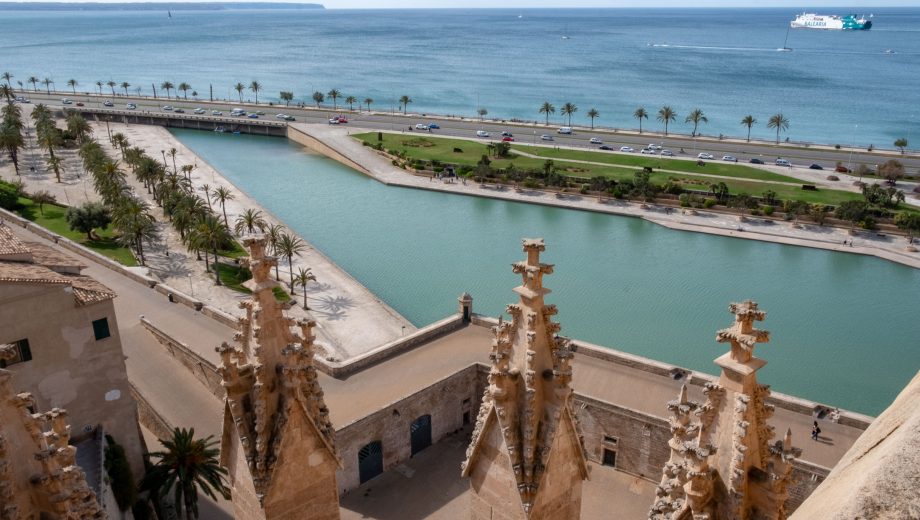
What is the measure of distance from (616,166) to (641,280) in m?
35.7

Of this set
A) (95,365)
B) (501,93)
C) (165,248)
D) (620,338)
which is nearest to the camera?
(95,365)

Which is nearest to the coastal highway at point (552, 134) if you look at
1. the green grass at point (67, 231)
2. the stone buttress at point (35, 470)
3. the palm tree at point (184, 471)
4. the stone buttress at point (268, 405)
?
the green grass at point (67, 231)

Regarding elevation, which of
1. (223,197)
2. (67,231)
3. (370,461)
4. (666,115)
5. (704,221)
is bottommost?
(370,461)

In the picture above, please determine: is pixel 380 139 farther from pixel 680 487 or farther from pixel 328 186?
pixel 680 487

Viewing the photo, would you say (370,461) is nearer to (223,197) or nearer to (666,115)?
(223,197)

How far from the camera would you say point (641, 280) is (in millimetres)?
58031

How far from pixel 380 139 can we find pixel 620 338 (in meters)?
68.0

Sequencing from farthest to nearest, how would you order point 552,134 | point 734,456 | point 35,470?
point 552,134 < point 35,470 < point 734,456

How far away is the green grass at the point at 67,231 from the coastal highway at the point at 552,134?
200ft

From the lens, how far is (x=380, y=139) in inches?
4176

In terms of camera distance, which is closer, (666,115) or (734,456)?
(734,456)

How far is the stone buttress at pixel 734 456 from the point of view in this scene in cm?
732

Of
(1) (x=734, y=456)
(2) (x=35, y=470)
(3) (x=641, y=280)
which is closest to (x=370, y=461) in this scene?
(2) (x=35, y=470)

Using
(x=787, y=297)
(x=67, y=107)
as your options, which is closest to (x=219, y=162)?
(x=67, y=107)
